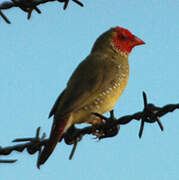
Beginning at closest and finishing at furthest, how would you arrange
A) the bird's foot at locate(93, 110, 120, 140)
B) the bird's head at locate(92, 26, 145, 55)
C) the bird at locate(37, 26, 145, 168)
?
the bird's foot at locate(93, 110, 120, 140)
the bird at locate(37, 26, 145, 168)
the bird's head at locate(92, 26, 145, 55)

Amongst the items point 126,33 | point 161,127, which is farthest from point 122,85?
point 161,127

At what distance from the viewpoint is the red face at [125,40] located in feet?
20.9

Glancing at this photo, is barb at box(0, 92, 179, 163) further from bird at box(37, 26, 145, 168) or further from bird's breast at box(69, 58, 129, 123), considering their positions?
bird's breast at box(69, 58, 129, 123)

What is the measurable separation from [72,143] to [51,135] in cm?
25

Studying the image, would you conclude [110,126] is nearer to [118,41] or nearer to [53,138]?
[53,138]

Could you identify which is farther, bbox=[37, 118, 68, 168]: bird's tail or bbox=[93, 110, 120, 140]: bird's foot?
bbox=[37, 118, 68, 168]: bird's tail

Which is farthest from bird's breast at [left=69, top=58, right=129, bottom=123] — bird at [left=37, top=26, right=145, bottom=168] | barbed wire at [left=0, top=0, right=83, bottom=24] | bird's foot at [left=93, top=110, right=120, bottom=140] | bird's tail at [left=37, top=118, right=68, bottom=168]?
barbed wire at [left=0, top=0, right=83, bottom=24]

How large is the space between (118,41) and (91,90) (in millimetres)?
1637

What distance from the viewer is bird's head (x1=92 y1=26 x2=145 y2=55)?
631 cm

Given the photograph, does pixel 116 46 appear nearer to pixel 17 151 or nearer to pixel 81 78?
pixel 81 78

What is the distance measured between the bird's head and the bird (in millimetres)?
14

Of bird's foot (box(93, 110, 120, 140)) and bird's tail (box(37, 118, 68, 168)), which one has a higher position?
bird's foot (box(93, 110, 120, 140))

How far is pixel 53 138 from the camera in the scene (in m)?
4.20

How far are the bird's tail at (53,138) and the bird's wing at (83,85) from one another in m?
0.12
